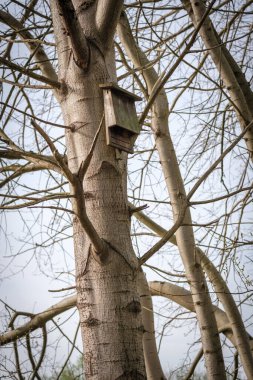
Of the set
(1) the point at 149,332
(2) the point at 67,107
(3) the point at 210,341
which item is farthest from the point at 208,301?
(2) the point at 67,107

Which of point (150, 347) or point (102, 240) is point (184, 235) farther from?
point (102, 240)

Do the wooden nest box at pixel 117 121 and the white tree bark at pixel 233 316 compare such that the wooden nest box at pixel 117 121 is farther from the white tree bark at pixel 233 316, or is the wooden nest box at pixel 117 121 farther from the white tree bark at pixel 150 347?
the white tree bark at pixel 150 347

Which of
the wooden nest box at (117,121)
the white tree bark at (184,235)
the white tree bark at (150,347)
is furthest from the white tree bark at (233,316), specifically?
the wooden nest box at (117,121)

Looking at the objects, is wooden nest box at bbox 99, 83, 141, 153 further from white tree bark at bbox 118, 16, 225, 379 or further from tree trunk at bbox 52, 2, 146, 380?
white tree bark at bbox 118, 16, 225, 379

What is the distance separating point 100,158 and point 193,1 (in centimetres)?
128

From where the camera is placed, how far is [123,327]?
1328mm

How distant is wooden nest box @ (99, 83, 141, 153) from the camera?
1644 mm

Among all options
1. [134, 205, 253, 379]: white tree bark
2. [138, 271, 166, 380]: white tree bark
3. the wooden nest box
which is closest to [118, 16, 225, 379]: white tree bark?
[134, 205, 253, 379]: white tree bark

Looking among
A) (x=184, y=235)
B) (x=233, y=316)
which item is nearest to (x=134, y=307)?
(x=184, y=235)

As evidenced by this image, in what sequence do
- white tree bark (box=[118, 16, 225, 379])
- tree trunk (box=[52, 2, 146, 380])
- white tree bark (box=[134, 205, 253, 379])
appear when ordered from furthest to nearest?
white tree bark (box=[134, 205, 253, 379])
white tree bark (box=[118, 16, 225, 379])
tree trunk (box=[52, 2, 146, 380])

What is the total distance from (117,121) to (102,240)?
21.3 inches

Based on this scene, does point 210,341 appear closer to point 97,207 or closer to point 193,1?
point 97,207

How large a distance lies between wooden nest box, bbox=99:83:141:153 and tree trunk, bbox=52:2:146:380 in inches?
1.3

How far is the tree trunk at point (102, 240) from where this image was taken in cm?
131
